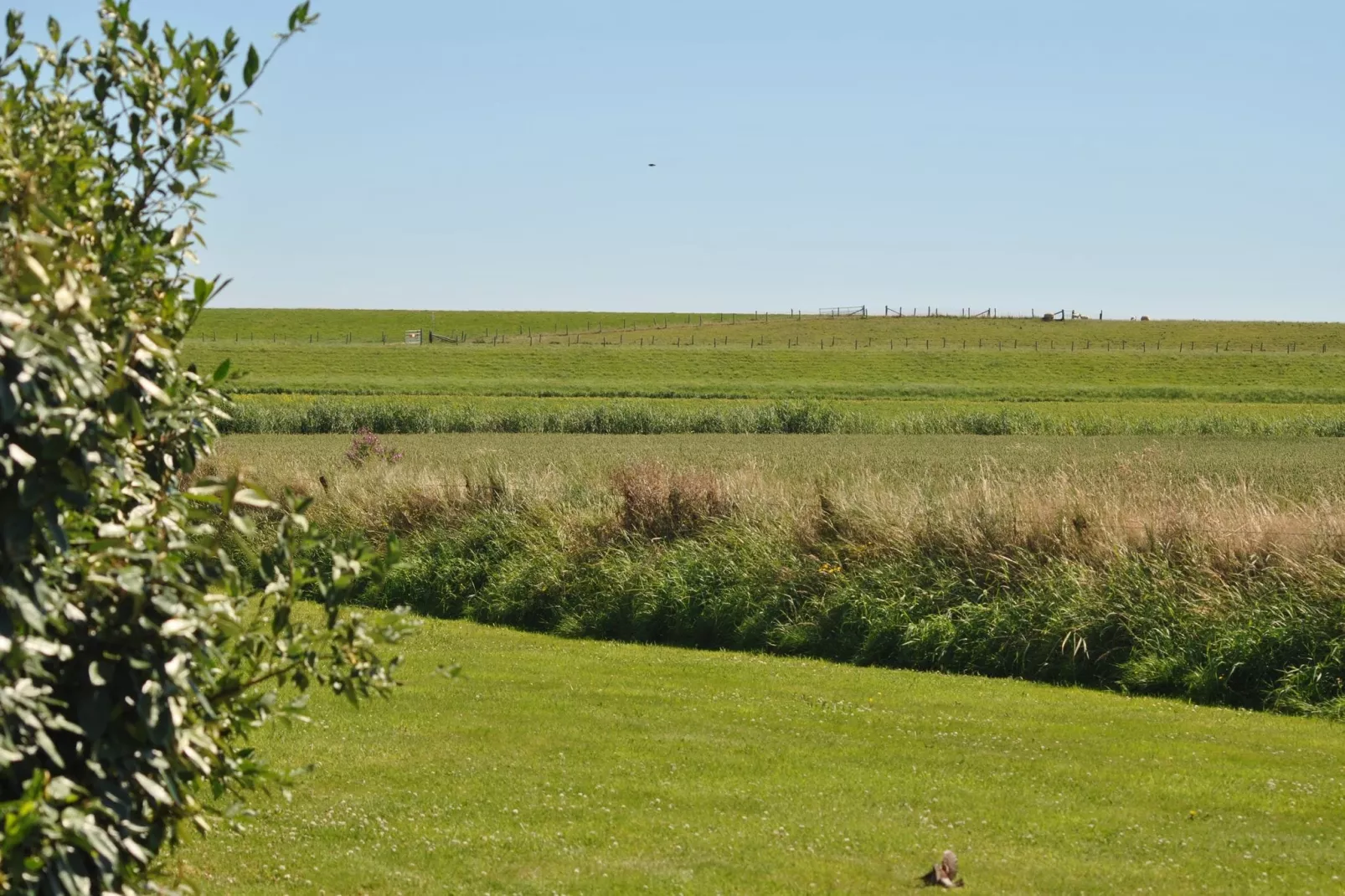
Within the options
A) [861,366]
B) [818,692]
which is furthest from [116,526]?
[861,366]

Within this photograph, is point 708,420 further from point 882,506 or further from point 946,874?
point 946,874

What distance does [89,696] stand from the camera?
4.03 meters

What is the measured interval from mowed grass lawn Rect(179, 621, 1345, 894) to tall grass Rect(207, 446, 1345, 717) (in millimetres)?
1056

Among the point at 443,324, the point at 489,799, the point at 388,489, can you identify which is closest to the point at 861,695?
the point at 489,799

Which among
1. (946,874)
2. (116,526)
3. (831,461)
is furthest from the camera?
(831,461)

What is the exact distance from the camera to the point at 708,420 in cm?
7219

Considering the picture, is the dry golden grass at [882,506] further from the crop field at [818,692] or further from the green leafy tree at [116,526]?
the green leafy tree at [116,526]

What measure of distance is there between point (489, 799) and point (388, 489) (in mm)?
15099

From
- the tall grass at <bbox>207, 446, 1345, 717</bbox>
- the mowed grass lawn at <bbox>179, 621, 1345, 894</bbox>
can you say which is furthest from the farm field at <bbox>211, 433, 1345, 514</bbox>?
the mowed grass lawn at <bbox>179, 621, 1345, 894</bbox>

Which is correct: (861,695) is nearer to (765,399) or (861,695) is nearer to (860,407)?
(860,407)

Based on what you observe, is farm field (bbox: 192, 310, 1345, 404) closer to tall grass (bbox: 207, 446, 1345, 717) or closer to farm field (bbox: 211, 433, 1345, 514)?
farm field (bbox: 211, 433, 1345, 514)

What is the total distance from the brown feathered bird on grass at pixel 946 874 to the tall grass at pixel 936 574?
23.8ft

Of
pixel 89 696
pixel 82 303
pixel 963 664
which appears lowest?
pixel 963 664

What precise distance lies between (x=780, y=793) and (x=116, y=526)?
6793 millimetres
